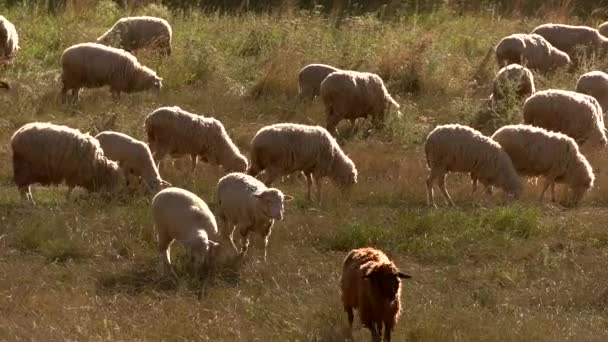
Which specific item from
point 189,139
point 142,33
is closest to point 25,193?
point 189,139

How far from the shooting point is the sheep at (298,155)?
13.8m

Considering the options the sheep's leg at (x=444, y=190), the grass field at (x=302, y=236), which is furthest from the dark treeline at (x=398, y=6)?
the sheep's leg at (x=444, y=190)

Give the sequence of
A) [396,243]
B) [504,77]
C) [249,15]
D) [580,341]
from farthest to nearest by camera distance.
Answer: [249,15] → [504,77] → [396,243] → [580,341]

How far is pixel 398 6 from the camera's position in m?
26.6

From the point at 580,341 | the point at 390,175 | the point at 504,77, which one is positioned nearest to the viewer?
the point at 580,341

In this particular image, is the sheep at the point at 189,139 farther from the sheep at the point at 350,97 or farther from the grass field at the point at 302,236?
the sheep at the point at 350,97

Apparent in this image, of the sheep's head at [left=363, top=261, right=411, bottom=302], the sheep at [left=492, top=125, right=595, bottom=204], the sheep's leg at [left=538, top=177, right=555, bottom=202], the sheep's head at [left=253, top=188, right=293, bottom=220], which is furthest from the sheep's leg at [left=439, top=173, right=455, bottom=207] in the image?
the sheep's head at [left=363, top=261, right=411, bottom=302]

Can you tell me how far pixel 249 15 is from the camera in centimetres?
2381

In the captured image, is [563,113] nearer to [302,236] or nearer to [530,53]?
[530,53]

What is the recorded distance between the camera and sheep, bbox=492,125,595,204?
1453 cm

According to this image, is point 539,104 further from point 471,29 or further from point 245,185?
point 471,29

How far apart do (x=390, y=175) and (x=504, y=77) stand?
3323mm

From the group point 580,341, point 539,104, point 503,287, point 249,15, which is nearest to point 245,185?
point 503,287

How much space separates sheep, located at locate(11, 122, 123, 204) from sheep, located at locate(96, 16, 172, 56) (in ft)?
22.7
